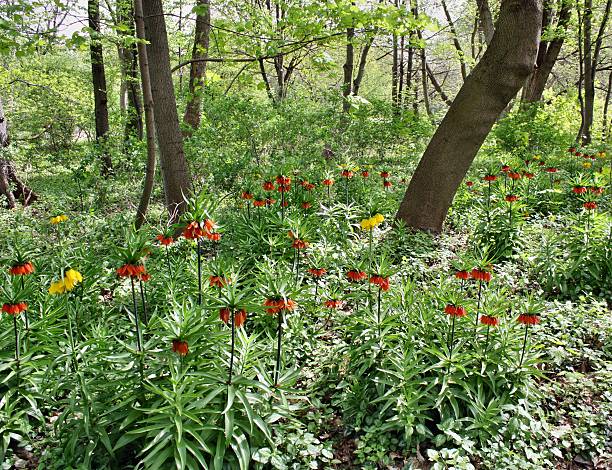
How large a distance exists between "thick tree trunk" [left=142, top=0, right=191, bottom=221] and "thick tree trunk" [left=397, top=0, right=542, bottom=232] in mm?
2630

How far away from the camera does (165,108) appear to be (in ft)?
17.2

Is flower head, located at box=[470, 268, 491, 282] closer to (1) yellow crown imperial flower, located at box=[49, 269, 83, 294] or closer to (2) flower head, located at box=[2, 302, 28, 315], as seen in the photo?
(1) yellow crown imperial flower, located at box=[49, 269, 83, 294]

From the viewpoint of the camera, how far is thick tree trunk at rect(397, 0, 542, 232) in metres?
4.73

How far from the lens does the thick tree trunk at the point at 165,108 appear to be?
506 cm

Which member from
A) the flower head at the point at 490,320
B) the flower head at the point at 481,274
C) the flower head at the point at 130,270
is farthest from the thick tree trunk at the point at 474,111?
the flower head at the point at 130,270

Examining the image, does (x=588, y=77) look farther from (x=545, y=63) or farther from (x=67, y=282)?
(x=67, y=282)

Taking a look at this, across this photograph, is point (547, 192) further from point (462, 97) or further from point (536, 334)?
point (536, 334)

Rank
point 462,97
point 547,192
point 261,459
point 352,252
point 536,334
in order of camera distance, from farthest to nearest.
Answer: point 547,192
point 462,97
point 352,252
point 536,334
point 261,459

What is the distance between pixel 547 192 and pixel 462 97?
233cm

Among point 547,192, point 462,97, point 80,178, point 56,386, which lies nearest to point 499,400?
point 56,386

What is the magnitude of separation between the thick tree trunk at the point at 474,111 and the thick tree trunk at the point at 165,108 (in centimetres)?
263

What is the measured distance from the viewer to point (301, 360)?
3.31 metres

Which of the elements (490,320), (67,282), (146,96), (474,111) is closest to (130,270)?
(67,282)

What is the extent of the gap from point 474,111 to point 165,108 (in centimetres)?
336
